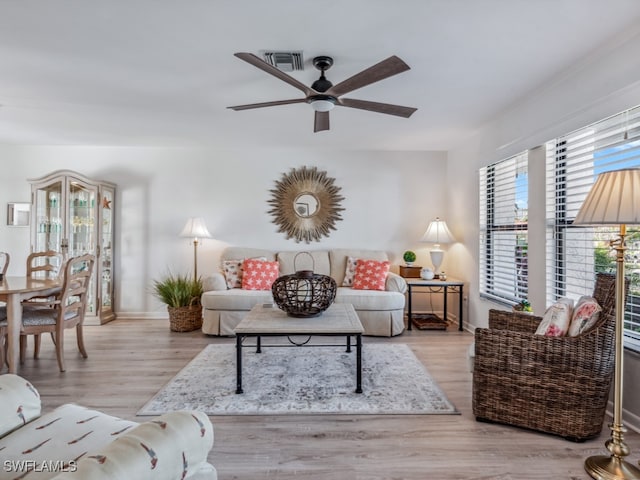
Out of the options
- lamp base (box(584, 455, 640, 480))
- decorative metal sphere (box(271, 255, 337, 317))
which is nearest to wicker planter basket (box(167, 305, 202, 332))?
decorative metal sphere (box(271, 255, 337, 317))

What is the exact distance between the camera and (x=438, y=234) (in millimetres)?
4594

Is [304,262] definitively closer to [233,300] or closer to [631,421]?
[233,300]

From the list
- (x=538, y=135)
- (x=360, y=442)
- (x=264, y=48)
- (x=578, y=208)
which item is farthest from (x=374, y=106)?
(x=360, y=442)

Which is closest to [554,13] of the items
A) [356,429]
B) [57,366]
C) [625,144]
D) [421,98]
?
[625,144]

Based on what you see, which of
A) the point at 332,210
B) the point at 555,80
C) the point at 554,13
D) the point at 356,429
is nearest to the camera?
the point at 554,13

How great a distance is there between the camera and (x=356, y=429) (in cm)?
210

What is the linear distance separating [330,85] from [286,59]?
34cm

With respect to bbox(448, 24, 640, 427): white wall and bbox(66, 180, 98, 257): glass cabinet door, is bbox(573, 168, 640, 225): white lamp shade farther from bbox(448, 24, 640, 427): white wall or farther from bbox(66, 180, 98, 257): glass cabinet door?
bbox(66, 180, 98, 257): glass cabinet door

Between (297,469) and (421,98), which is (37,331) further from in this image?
(421,98)

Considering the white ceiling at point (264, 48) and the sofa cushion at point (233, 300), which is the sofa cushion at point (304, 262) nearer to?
the sofa cushion at point (233, 300)

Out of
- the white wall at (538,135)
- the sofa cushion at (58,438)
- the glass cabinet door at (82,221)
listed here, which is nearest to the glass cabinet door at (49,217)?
the glass cabinet door at (82,221)

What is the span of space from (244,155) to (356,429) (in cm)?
397

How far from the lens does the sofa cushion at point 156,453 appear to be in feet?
2.45

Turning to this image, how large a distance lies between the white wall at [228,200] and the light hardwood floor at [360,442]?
2.17 meters
